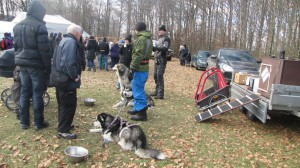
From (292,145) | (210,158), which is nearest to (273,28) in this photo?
(292,145)

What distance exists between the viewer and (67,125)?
4.89 meters

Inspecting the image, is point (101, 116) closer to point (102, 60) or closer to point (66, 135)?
point (66, 135)

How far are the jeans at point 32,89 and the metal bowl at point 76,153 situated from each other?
1.28 meters

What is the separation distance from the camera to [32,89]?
5020 mm

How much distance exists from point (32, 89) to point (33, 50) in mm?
774

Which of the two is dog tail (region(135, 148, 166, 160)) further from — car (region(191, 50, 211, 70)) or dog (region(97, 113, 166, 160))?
car (region(191, 50, 211, 70))

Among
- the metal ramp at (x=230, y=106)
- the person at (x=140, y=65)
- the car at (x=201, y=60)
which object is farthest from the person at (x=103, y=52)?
the metal ramp at (x=230, y=106)

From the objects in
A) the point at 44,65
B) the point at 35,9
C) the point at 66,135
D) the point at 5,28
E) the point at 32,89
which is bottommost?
the point at 66,135

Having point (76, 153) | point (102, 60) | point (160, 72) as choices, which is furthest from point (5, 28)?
point (76, 153)

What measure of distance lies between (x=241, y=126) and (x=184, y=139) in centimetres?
188

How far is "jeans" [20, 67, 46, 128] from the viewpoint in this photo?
4844 millimetres

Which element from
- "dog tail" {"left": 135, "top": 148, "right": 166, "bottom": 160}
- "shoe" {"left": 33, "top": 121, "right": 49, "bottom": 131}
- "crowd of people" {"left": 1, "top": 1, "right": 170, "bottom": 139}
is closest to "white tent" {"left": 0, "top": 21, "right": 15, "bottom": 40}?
"crowd of people" {"left": 1, "top": 1, "right": 170, "bottom": 139}

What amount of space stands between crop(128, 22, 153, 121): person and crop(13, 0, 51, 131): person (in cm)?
186

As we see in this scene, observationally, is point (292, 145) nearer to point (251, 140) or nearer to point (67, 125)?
point (251, 140)
